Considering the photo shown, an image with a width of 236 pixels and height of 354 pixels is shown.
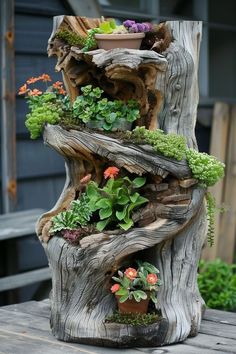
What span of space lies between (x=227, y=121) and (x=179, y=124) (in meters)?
3.37

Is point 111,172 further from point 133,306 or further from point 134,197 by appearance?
point 133,306

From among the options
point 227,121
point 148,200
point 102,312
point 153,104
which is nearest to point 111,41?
point 153,104

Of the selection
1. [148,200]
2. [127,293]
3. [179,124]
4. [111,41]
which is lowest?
[127,293]

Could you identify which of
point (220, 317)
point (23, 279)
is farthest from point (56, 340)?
point (23, 279)

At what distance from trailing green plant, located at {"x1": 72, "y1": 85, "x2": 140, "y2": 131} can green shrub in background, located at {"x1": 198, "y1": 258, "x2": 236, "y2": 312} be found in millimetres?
1929

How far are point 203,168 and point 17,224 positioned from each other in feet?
6.95

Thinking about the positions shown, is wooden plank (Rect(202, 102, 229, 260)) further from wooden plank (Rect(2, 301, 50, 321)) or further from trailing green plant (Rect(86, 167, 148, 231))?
trailing green plant (Rect(86, 167, 148, 231))

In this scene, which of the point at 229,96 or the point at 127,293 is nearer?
the point at 127,293

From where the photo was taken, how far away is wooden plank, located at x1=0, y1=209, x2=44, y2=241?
507 cm

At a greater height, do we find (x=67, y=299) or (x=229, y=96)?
(x=229, y=96)

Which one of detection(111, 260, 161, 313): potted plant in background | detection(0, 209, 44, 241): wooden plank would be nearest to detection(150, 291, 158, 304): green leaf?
detection(111, 260, 161, 313): potted plant in background

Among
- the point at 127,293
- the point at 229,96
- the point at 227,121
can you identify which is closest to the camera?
the point at 127,293

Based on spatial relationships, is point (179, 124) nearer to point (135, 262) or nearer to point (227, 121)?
point (135, 262)

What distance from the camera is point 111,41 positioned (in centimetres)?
343
